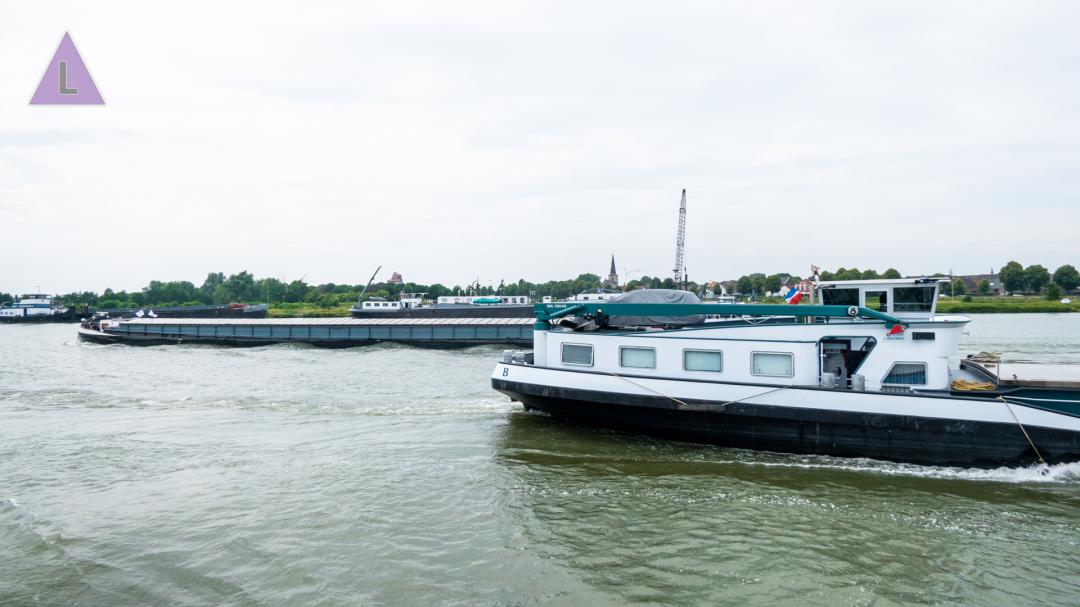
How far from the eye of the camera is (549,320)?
18125 millimetres

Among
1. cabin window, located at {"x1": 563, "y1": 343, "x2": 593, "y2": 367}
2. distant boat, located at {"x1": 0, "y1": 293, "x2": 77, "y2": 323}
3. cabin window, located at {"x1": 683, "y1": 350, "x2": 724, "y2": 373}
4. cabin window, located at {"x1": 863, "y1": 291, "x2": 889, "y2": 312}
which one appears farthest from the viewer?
distant boat, located at {"x1": 0, "y1": 293, "x2": 77, "y2": 323}

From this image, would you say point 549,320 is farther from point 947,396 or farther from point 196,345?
point 196,345

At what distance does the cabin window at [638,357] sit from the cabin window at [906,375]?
5.43 meters

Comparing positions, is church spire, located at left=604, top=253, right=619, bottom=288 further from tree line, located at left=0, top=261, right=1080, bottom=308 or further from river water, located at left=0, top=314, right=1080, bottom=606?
river water, located at left=0, top=314, right=1080, bottom=606

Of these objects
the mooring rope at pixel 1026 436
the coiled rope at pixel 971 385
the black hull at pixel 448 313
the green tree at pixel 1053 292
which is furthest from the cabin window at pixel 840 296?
the green tree at pixel 1053 292

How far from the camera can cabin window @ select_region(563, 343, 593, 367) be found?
668 inches

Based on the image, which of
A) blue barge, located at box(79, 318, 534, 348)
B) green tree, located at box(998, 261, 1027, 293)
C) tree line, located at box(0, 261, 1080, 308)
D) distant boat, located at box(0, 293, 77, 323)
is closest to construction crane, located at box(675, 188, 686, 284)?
blue barge, located at box(79, 318, 534, 348)

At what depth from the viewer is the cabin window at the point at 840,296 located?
15117mm

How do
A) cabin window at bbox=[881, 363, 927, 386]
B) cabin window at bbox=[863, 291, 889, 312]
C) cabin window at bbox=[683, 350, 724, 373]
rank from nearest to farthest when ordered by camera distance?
1. cabin window at bbox=[881, 363, 927, 386]
2. cabin window at bbox=[863, 291, 889, 312]
3. cabin window at bbox=[683, 350, 724, 373]

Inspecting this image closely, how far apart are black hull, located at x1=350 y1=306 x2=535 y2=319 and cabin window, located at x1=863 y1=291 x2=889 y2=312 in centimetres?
4565

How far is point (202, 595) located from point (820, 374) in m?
13.2

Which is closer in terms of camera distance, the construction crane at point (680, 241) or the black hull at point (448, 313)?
the construction crane at point (680, 241)

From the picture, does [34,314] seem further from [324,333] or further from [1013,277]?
[1013,277]

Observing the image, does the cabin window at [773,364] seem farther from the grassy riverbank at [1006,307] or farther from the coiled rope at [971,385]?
the grassy riverbank at [1006,307]
